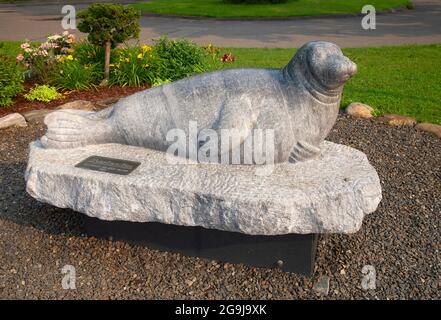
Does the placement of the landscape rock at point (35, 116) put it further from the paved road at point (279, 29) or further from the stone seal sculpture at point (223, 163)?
the paved road at point (279, 29)

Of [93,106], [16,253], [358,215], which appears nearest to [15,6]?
[93,106]

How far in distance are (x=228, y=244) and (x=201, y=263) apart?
0.26 m

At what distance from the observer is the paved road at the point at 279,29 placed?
11500 mm

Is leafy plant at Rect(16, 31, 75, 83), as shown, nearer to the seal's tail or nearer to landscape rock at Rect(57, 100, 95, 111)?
landscape rock at Rect(57, 100, 95, 111)

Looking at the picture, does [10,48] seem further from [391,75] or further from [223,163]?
[223,163]

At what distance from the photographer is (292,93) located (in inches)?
134

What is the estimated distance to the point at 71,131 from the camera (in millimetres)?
3738

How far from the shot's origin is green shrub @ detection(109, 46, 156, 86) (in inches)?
300

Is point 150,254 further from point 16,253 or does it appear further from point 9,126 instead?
point 9,126

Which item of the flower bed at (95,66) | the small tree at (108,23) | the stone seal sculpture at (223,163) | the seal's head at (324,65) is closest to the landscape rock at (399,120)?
the flower bed at (95,66)

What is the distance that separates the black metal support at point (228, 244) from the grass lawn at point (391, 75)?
387 centimetres

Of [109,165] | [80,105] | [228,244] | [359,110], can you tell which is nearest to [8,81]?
[80,105]

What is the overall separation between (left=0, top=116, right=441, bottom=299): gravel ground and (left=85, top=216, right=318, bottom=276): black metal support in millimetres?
63

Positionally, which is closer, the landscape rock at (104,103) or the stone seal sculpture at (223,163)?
the stone seal sculpture at (223,163)
